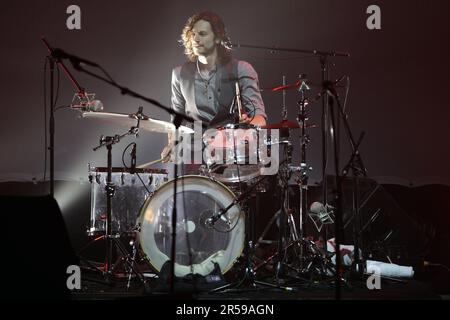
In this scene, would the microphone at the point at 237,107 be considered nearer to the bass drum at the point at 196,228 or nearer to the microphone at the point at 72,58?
the bass drum at the point at 196,228

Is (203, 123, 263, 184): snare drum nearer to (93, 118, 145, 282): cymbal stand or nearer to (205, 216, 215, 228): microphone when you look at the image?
(205, 216, 215, 228): microphone

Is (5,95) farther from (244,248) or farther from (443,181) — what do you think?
(443,181)

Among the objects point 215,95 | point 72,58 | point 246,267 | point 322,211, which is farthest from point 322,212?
point 72,58

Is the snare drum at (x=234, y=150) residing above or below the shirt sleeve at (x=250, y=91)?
below

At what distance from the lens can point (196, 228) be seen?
16.9 feet

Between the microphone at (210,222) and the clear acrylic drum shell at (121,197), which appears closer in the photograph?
the microphone at (210,222)

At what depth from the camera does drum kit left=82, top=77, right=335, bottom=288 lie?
16.3 feet

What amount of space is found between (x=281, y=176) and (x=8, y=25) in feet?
11.1

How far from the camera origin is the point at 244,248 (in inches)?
198

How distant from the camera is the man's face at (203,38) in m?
5.99

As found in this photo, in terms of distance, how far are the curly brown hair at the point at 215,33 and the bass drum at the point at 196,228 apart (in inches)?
62.6

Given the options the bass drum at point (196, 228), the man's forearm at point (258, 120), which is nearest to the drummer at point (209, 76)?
the man's forearm at point (258, 120)

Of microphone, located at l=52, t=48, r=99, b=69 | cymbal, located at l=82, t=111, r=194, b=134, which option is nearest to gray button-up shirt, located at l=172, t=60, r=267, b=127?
cymbal, located at l=82, t=111, r=194, b=134
